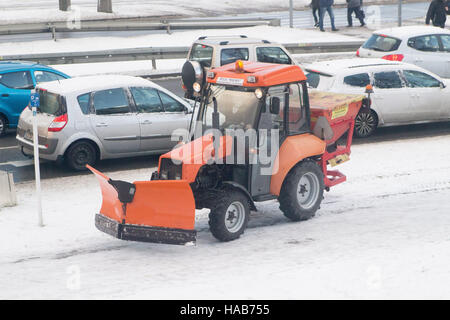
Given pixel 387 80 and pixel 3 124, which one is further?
pixel 387 80

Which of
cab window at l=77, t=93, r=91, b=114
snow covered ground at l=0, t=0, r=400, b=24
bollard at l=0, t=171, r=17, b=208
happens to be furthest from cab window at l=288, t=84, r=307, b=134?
snow covered ground at l=0, t=0, r=400, b=24

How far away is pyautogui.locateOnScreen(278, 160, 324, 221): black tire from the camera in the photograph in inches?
413

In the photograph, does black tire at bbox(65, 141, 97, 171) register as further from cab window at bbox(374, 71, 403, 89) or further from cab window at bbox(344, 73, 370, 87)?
cab window at bbox(374, 71, 403, 89)

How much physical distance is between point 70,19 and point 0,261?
77.8 feet

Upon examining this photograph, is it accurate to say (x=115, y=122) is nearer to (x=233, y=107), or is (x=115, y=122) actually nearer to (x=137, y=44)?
(x=233, y=107)

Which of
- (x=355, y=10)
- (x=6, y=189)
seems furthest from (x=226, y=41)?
(x=355, y=10)

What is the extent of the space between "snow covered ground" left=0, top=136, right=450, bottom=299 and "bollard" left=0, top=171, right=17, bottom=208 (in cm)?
21

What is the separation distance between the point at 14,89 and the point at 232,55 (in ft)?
16.0

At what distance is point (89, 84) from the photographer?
13.7m

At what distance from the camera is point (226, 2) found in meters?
39.8

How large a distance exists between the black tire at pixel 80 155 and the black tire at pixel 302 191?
174 inches

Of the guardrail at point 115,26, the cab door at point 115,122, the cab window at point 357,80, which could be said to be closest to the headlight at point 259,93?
the cab door at point 115,122

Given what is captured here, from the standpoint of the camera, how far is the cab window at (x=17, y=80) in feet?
52.1

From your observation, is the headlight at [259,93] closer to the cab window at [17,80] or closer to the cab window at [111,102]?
the cab window at [111,102]
